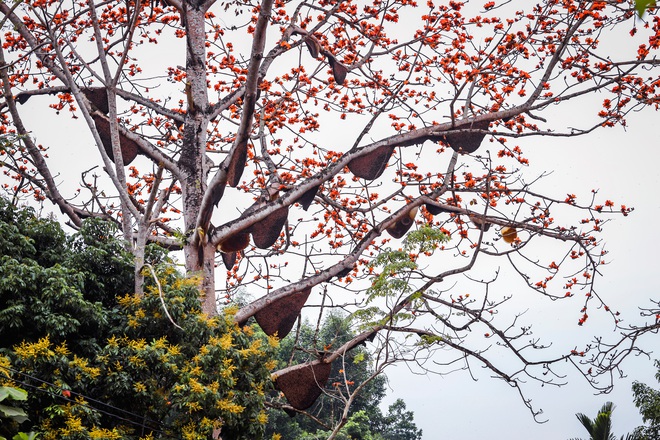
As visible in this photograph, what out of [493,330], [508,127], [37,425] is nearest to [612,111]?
[508,127]

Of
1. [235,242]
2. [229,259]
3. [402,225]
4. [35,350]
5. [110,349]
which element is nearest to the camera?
[35,350]

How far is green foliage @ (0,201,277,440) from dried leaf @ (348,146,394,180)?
9.33 feet

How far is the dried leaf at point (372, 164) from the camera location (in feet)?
26.8

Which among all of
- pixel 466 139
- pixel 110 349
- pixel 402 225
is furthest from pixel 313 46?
pixel 110 349

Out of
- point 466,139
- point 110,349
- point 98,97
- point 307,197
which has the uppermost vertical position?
point 466,139

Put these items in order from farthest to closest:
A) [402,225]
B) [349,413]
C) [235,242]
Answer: [349,413]
[402,225]
[235,242]

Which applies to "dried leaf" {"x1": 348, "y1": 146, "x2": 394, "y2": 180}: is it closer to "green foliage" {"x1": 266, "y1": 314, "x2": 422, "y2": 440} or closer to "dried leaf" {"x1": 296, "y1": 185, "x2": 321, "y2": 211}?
"dried leaf" {"x1": 296, "y1": 185, "x2": 321, "y2": 211}

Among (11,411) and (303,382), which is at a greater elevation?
(303,382)

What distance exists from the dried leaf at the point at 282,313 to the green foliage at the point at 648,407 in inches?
237

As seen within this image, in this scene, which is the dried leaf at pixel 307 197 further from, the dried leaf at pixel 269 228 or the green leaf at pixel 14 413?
the green leaf at pixel 14 413

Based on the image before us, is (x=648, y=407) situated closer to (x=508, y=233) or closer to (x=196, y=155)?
(x=508, y=233)

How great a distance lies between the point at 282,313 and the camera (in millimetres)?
7785

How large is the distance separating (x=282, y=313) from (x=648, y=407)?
260 inches

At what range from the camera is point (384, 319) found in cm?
691
